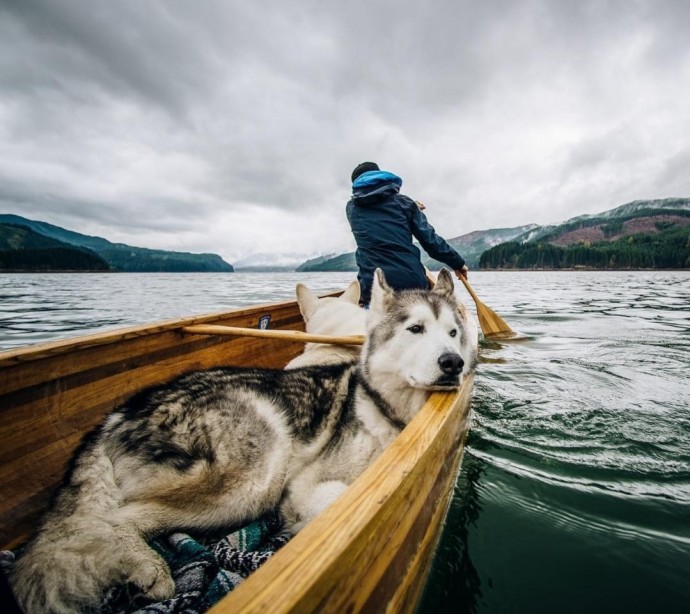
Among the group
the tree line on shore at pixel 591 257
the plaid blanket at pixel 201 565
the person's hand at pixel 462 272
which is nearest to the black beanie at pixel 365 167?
the person's hand at pixel 462 272

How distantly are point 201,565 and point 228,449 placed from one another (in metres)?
0.64

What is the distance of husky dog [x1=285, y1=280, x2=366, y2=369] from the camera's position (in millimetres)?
4773

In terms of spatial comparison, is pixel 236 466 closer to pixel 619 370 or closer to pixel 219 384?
pixel 219 384

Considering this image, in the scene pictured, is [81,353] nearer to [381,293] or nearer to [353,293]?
[381,293]

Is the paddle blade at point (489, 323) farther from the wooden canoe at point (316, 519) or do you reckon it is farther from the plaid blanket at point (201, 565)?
the plaid blanket at point (201, 565)

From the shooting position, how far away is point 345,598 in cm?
109

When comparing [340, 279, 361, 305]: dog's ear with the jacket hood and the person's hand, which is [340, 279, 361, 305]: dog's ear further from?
the person's hand

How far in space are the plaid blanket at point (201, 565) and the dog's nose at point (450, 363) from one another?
5.50 ft

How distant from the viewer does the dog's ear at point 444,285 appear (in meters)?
3.57

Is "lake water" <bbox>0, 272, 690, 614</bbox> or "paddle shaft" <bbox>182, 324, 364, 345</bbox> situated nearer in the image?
"lake water" <bbox>0, 272, 690, 614</bbox>

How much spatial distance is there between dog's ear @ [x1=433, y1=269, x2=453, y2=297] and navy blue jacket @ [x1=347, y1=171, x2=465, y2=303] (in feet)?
7.34

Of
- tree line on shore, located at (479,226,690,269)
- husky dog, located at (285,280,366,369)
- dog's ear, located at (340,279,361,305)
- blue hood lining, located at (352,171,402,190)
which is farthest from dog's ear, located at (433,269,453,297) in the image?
tree line on shore, located at (479,226,690,269)

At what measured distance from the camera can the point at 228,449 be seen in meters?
2.37

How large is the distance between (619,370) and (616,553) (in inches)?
233
